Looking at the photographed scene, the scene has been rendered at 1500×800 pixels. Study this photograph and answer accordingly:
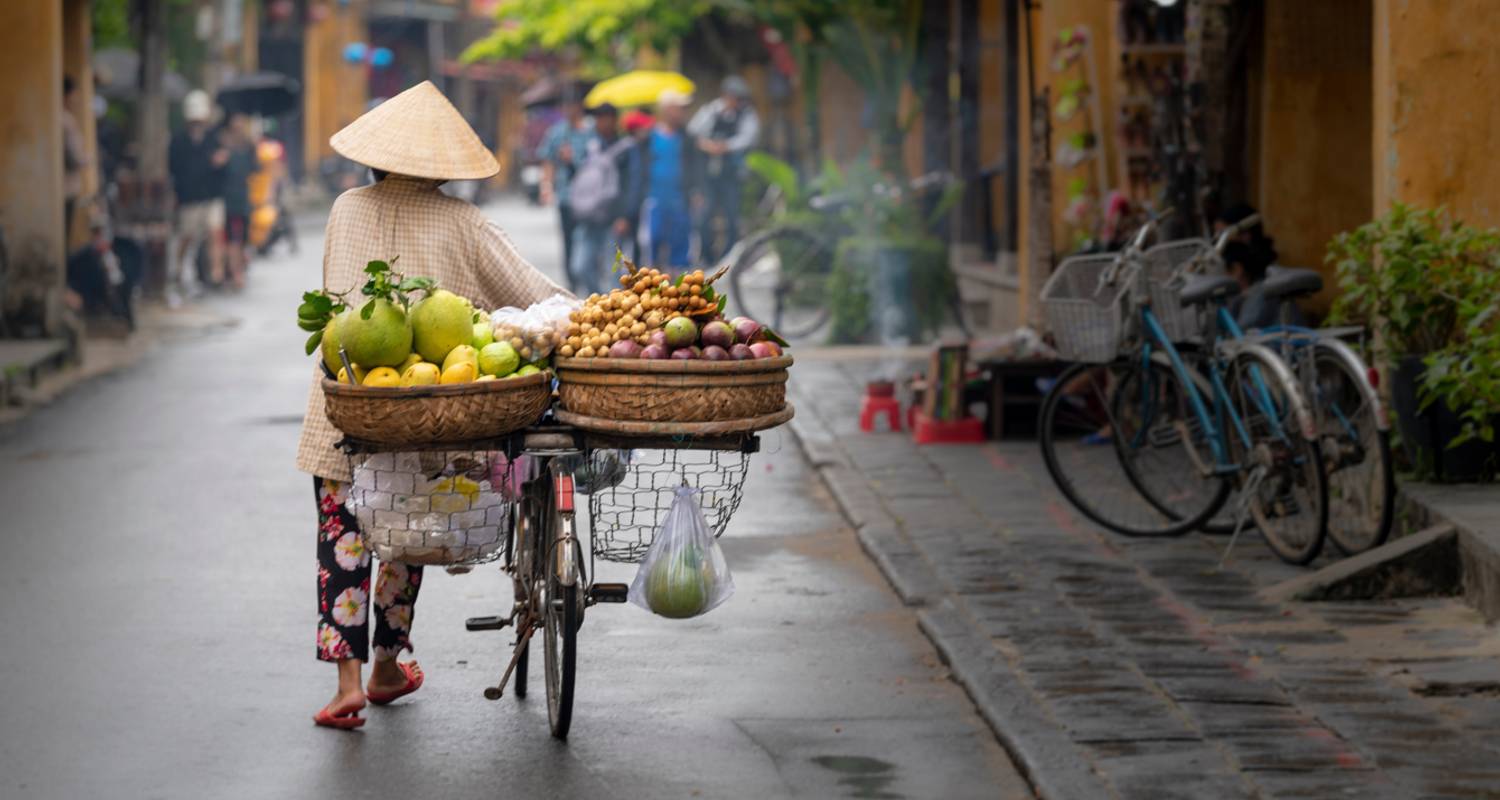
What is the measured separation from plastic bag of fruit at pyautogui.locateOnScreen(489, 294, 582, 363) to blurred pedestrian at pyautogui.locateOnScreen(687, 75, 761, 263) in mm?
19066

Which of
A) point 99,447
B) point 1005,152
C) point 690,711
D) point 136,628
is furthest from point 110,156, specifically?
point 690,711

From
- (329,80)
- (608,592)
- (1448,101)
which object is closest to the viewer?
(608,592)

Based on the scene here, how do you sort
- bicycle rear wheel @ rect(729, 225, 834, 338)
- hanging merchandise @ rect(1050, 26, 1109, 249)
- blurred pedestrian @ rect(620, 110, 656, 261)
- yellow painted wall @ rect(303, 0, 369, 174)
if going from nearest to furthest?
hanging merchandise @ rect(1050, 26, 1109, 249) < bicycle rear wheel @ rect(729, 225, 834, 338) < blurred pedestrian @ rect(620, 110, 656, 261) < yellow painted wall @ rect(303, 0, 369, 174)

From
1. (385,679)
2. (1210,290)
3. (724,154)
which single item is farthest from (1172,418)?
(724,154)

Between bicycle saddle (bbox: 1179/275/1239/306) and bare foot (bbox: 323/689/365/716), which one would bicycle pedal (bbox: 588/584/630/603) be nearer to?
bare foot (bbox: 323/689/365/716)

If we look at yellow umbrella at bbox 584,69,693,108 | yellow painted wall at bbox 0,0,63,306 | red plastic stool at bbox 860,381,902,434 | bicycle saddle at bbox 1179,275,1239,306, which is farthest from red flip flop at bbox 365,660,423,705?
yellow umbrella at bbox 584,69,693,108

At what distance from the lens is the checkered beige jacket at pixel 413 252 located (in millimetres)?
6320

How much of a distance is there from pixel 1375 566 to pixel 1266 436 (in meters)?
1.02

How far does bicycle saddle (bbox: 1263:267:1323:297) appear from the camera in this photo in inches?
349

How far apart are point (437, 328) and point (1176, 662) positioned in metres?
2.54

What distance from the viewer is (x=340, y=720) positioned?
6273mm

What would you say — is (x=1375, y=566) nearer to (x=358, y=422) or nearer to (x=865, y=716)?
(x=865, y=716)

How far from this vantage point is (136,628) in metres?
7.67

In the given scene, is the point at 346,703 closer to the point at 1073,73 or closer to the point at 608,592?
the point at 608,592
